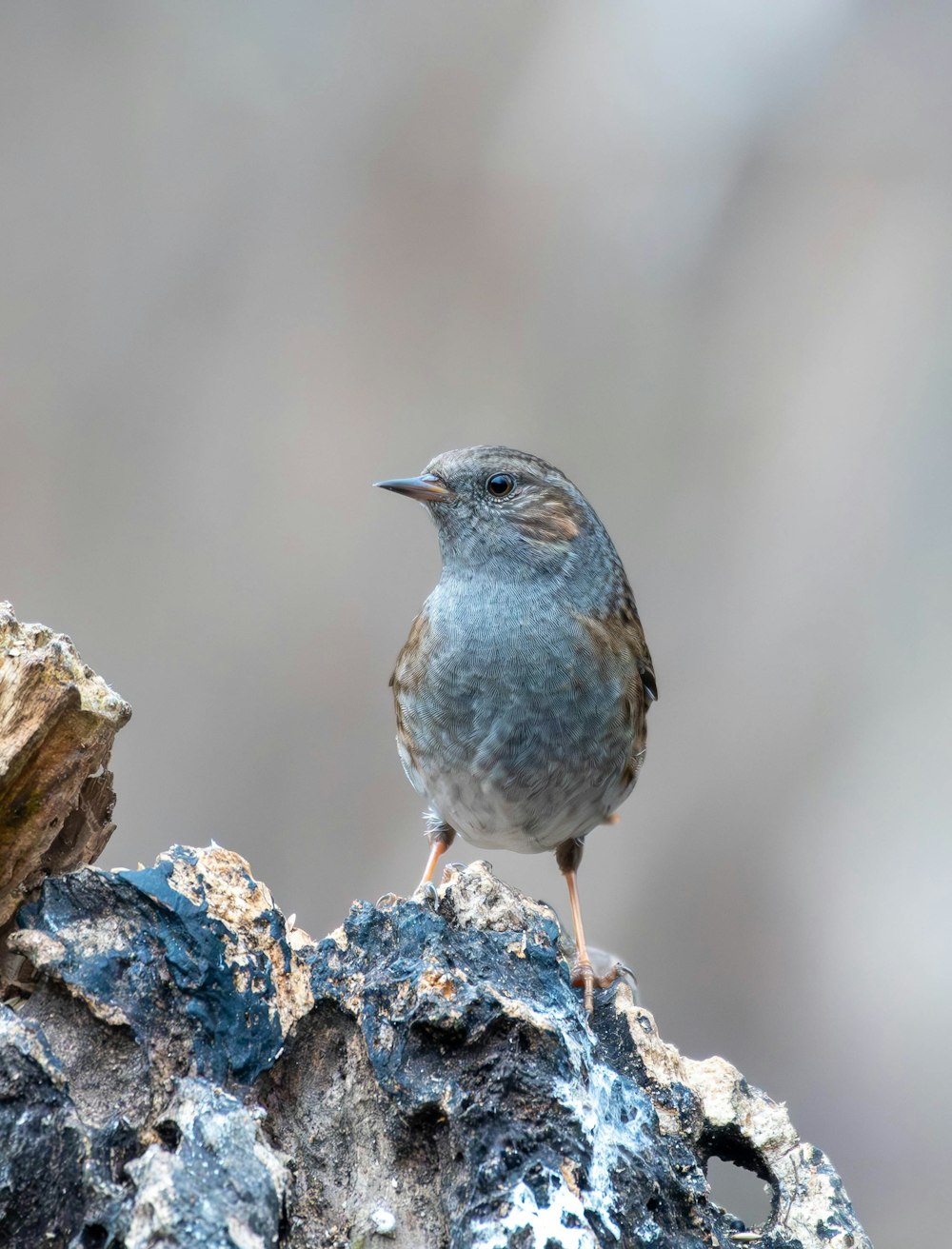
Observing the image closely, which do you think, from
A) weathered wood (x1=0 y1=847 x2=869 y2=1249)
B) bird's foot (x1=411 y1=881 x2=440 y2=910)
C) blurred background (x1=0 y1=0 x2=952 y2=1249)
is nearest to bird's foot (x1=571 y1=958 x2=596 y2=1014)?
bird's foot (x1=411 y1=881 x2=440 y2=910)

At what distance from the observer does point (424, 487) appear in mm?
4082

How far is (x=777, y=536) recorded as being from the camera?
846 centimetres

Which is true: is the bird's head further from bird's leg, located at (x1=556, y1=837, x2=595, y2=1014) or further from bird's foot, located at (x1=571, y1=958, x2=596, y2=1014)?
bird's foot, located at (x1=571, y1=958, x2=596, y2=1014)

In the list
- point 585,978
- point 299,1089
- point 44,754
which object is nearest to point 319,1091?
point 299,1089

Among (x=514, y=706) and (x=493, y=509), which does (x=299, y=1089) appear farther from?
(x=493, y=509)

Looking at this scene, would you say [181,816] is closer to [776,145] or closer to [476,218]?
[476,218]

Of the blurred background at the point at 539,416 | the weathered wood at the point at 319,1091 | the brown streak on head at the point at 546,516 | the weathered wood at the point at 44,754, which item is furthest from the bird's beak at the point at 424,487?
the blurred background at the point at 539,416

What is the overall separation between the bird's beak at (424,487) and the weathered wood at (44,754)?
1.59 m

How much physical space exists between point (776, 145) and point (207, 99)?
4404 millimetres

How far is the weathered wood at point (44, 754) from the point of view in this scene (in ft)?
8.09

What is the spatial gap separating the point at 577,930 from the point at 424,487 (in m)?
1.64

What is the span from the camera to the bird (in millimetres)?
3945

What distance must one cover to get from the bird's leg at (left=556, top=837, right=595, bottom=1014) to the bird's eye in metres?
1.35

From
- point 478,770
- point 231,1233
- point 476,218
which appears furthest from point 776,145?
point 231,1233
